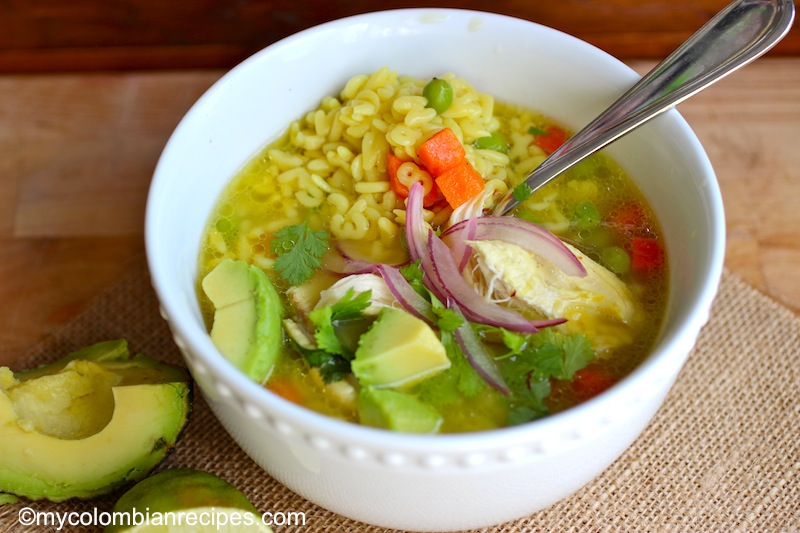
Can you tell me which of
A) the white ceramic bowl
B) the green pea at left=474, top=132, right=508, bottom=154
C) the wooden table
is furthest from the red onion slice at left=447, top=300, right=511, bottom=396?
the wooden table

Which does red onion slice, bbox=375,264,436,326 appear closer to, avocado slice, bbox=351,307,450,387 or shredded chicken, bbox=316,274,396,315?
shredded chicken, bbox=316,274,396,315

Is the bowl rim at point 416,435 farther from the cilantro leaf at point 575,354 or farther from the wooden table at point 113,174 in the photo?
the wooden table at point 113,174

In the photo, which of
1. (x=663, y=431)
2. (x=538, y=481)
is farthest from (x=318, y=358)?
(x=663, y=431)

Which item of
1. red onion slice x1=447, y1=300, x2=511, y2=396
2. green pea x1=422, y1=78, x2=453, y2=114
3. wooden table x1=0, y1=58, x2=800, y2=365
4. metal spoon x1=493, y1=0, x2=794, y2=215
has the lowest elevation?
wooden table x1=0, y1=58, x2=800, y2=365

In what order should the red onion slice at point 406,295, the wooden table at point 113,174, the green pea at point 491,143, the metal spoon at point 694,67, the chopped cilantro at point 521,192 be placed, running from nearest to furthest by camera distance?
the red onion slice at point 406,295 < the metal spoon at point 694,67 < the chopped cilantro at point 521,192 < the green pea at point 491,143 < the wooden table at point 113,174

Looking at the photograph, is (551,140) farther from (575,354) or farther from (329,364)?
(329,364)

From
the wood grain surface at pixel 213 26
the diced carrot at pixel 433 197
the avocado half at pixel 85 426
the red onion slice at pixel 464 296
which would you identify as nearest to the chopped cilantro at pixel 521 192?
the diced carrot at pixel 433 197
